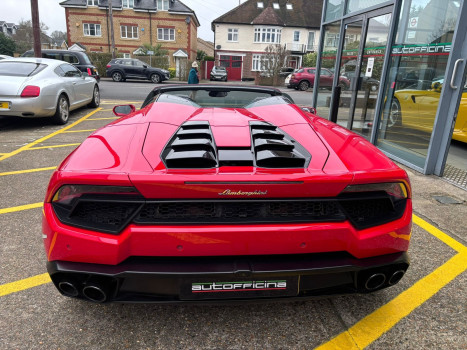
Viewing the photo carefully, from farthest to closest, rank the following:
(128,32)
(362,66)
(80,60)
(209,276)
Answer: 1. (128,32)
2. (80,60)
3. (362,66)
4. (209,276)

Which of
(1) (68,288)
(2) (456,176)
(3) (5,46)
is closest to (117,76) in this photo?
(2) (456,176)

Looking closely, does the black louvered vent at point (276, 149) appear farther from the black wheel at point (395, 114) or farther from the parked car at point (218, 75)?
the parked car at point (218, 75)

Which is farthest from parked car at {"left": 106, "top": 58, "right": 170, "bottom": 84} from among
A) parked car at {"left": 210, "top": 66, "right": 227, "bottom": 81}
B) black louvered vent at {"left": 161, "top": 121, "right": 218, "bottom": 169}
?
black louvered vent at {"left": 161, "top": 121, "right": 218, "bottom": 169}

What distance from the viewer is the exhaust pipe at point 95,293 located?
155 cm

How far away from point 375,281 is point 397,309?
57cm

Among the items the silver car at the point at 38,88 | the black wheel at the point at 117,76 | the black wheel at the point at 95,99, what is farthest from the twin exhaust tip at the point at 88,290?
the black wheel at the point at 117,76

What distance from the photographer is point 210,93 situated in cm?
301

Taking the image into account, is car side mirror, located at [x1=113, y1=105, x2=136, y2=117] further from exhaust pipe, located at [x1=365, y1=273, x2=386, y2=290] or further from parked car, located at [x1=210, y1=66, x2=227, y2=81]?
parked car, located at [x1=210, y1=66, x2=227, y2=81]

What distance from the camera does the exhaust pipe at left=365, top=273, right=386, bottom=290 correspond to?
1.69 metres

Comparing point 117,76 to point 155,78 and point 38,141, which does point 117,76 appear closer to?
point 155,78

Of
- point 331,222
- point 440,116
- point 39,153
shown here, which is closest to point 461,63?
point 440,116

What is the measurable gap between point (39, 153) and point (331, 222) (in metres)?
5.24

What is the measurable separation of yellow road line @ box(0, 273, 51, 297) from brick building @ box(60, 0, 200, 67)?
4002 cm

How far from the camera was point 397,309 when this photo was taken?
6.91ft
